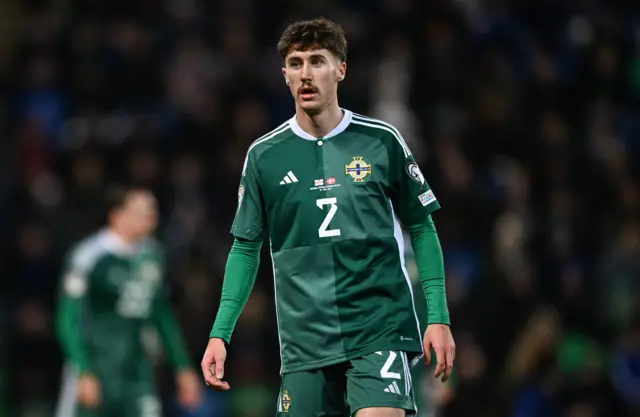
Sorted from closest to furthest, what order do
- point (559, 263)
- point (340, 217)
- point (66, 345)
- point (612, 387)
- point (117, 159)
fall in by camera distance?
1. point (340, 217)
2. point (66, 345)
3. point (612, 387)
4. point (559, 263)
5. point (117, 159)

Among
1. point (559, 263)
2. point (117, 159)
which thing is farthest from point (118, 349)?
point (559, 263)

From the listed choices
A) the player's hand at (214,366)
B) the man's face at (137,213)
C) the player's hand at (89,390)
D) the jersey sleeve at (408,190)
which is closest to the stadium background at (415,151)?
the man's face at (137,213)

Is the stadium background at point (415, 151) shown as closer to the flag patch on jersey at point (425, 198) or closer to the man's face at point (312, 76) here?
the flag patch on jersey at point (425, 198)

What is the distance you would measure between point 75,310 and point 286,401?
3.88m

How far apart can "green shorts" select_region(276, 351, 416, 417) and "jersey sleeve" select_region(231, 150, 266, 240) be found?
0.62 meters

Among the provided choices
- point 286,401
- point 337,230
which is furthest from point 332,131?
point 286,401

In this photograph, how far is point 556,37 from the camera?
519 inches

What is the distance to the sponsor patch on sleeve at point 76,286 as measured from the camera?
8805 mm

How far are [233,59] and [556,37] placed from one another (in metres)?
3.37

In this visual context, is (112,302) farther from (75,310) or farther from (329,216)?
(329,216)

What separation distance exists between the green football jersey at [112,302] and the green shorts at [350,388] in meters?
3.79

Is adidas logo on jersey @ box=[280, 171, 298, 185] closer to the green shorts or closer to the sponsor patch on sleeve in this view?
the green shorts

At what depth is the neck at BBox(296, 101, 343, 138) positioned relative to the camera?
5363 mm

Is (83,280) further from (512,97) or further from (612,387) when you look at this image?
(512,97)
